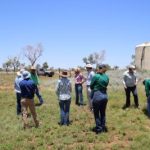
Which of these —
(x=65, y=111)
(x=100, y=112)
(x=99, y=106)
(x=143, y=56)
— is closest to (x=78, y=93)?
(x=65, y=111)

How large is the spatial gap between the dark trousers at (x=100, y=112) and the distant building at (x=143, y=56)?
90.6 feet

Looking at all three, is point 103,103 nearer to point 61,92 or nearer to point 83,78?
point 61,92

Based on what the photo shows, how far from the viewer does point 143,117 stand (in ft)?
53.2

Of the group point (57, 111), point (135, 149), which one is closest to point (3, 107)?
point (57, 111)

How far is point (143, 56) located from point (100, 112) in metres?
28.6

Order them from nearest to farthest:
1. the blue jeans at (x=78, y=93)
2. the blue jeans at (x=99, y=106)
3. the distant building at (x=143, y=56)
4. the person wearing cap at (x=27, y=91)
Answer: the blue jeans at (x=99, y=106)
the person wearing cap at (x=27, y=91)
the blue jeans at (x=78, y=93)
the distant building at (x=143, y=56)

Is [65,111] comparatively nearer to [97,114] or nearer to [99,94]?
[97,114]

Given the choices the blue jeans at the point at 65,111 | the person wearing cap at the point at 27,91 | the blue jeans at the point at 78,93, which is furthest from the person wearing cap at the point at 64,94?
the blue jeans at the point at 78,93

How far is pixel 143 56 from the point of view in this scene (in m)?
41.4

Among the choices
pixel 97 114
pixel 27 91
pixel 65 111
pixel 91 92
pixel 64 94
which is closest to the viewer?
pixel 97 114

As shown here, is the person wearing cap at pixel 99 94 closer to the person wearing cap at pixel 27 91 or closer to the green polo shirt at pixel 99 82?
the green polo shirt at pixel 99 82

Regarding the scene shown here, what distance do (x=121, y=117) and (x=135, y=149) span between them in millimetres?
4389

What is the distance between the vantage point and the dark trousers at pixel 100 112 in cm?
1327

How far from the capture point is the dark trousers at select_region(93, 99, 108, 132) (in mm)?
13273
